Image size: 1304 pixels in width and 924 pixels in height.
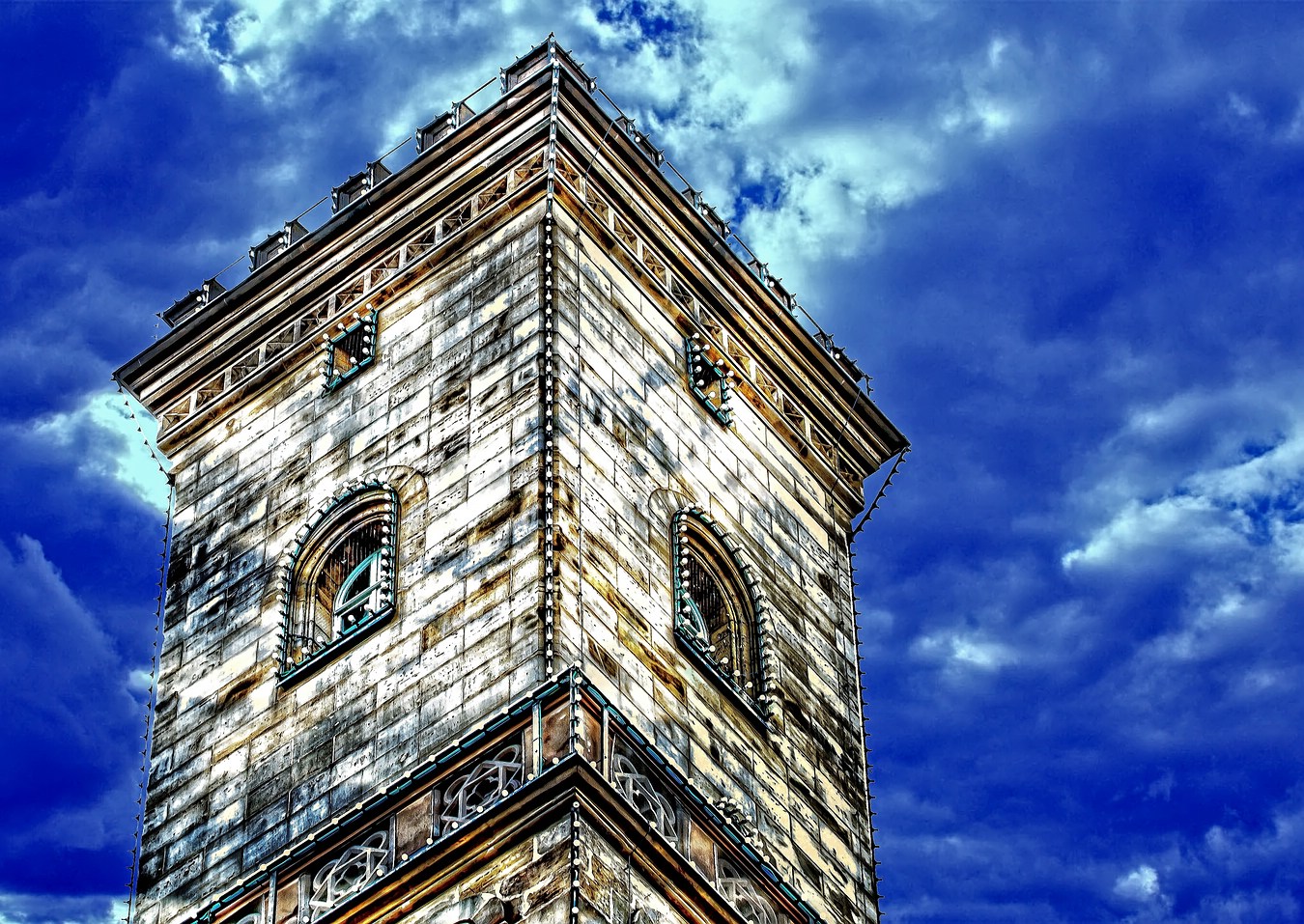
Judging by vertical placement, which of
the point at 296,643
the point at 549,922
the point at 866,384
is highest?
the point at 866,384

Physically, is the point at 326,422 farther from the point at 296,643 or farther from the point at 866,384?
the point at 866,384

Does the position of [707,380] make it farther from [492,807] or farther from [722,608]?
[492,807]

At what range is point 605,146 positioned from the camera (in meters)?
51.1

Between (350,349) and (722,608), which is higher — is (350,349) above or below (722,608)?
above

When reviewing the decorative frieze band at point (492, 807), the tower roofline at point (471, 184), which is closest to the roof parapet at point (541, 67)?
the tower roofline at point (471, 184)

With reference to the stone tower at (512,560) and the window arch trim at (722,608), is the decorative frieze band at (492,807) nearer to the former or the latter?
the stone tower at (512,560)

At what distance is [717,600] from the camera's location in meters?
47.3

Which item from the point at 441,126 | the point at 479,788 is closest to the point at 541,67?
the point at 441,126

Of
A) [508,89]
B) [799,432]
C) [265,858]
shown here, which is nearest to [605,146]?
[508,89]

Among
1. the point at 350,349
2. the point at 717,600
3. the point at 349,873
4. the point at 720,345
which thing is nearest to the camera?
the point at 349,873

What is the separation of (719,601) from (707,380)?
4531mm

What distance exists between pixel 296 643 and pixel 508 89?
411 inches

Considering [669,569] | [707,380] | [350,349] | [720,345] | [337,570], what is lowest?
[669,569]

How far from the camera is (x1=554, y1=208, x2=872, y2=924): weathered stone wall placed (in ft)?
142
